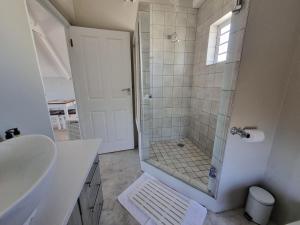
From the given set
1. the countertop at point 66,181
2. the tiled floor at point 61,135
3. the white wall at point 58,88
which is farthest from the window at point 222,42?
the white wall at point 58,88

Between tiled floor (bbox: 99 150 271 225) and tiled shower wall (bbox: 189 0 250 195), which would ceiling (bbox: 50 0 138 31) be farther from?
tiled floor (bbox: 99 150 271 225)

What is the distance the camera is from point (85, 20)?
184 centimetres

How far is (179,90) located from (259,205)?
1691 millimetres

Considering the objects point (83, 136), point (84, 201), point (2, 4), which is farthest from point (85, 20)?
point (84, 201)

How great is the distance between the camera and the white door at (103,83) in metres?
1.82

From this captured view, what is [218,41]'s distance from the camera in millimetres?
1863

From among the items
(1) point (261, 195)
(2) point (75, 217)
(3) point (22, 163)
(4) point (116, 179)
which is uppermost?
(3) point (22, 163)

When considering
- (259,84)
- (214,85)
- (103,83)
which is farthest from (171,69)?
(259,84)

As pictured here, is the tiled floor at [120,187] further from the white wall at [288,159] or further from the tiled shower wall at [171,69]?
the tiled shower wall at [171,69]

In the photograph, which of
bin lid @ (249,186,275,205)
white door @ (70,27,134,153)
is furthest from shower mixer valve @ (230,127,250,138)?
white door @ (70,27,134,153)

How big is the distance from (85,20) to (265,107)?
2.30m

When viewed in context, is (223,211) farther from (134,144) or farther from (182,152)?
(134,144)

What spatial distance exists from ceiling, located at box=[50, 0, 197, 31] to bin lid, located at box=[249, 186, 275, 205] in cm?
233

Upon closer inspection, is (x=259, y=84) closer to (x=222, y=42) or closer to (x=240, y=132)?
(x=240, y=132)
